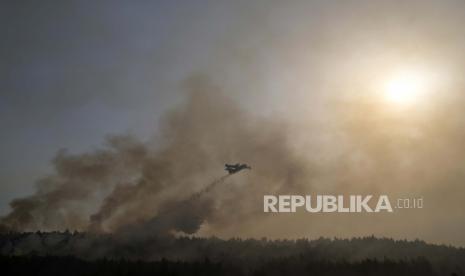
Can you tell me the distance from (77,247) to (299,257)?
34540 mm

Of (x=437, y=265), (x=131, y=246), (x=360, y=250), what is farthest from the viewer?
(x=131, y=246)

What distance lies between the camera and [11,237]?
92.1 metres

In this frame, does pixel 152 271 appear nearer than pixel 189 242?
Yes

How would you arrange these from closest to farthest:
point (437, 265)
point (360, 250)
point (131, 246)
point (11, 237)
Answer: point (437, 265) < point (360, 250) < point (131, 246) < point (11, 237)

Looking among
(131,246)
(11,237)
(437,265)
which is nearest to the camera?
(437,265)

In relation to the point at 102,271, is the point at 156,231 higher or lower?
higher

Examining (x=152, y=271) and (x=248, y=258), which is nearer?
(x=152, y=271)

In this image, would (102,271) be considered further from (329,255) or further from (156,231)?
(329,255)

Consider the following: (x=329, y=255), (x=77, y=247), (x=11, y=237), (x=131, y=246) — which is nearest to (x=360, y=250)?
(x=329, y=255)

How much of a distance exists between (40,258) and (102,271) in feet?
40.7

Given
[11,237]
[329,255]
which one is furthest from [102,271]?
[329,255]

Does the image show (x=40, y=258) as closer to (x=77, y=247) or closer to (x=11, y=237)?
(x=77, y=247)

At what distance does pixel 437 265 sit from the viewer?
73688mm

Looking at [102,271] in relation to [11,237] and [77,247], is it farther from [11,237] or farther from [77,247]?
[11,237]
